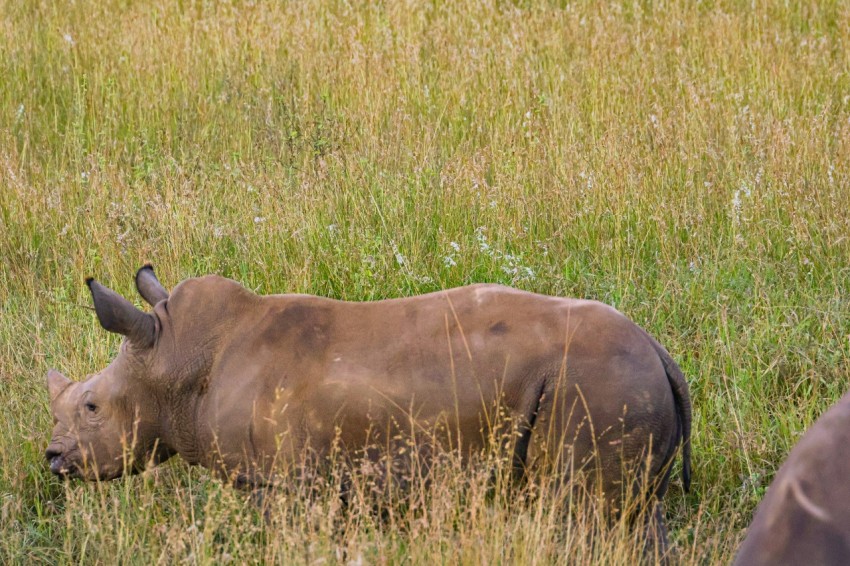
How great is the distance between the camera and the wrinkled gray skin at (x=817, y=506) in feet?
4.24

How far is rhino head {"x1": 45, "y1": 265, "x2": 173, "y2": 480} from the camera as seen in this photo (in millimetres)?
4323

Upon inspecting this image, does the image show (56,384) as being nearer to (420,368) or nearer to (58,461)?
(58,461)

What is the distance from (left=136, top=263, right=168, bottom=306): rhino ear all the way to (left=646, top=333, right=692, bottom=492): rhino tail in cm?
186

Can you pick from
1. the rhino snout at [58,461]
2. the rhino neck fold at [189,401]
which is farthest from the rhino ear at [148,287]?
the rhino snout at [58,461]

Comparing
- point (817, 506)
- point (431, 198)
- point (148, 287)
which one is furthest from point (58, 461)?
point (817, 506)

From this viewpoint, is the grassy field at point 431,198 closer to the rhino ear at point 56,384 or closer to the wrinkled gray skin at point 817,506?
the rhino ear at point 56,384

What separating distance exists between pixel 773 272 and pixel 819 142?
125 cm

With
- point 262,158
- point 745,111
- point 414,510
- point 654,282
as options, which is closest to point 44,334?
point 262,158

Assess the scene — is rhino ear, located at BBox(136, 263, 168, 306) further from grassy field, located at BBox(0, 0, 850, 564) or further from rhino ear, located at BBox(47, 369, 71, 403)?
grassy field, located at BBox(0, 0, 850, 564)

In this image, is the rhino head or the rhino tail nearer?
the rhino tail

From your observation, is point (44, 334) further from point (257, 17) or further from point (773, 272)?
point (257, 17)

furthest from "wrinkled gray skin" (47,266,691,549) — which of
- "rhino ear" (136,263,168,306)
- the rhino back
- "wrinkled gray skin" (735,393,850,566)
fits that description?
"wrinkled gray skin" (735,393,850,566)

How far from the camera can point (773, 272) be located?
5.81 meters

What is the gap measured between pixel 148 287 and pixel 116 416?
0.53 m
